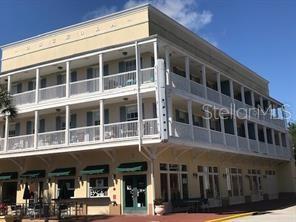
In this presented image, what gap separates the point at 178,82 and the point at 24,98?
11665 mm

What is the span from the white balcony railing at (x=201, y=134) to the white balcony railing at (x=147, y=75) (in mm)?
4321

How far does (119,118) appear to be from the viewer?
90.9 ft

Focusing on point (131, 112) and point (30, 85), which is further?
point (30, 85)

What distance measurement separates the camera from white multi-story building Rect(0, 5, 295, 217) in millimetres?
25250

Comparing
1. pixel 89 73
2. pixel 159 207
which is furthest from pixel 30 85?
pixel 159 207

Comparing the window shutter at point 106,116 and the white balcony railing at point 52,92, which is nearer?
the window shutter at point 106,116

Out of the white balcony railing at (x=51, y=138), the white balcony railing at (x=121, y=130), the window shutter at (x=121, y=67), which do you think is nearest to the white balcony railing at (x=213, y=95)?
the window shutter at (x=121, y=67)

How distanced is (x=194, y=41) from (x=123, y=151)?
1155 centimetres

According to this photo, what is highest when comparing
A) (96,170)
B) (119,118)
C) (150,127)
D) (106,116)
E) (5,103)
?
(5,103)

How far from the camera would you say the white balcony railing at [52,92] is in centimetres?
2879

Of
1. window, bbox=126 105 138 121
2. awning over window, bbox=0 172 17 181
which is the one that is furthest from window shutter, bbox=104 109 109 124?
awning over window, bbox=0 172 17 181

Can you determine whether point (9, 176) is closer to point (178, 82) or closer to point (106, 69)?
point (106, 69)

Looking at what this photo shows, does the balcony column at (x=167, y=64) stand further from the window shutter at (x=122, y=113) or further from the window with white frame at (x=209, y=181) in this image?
the window with white frame at (x=209, y=181)

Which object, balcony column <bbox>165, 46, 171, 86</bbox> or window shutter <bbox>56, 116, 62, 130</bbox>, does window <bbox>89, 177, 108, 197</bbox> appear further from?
balcony column <bbox>165, 46, 171, 86</bbox>
